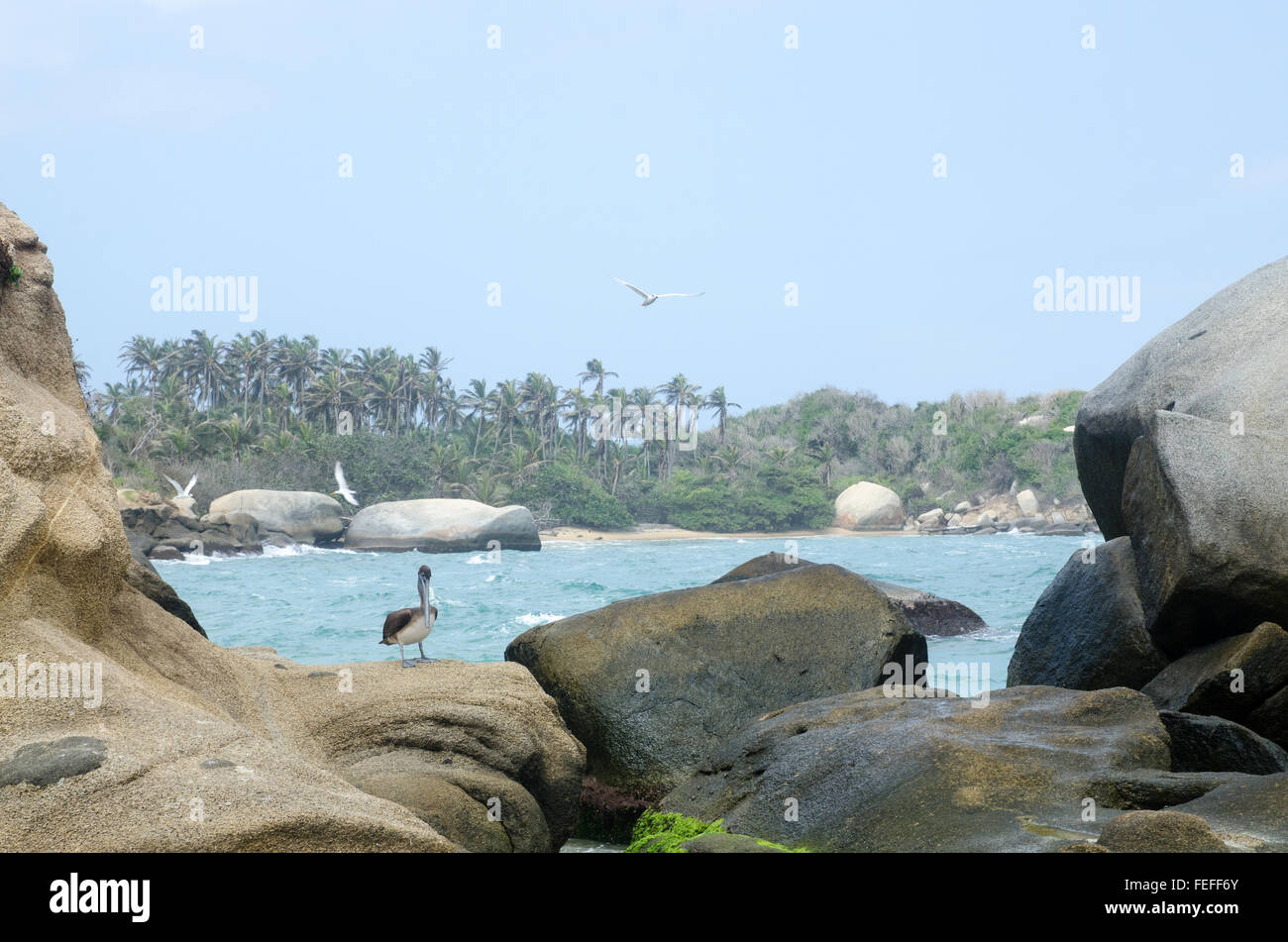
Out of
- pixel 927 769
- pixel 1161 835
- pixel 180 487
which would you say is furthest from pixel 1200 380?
pixel 180 487

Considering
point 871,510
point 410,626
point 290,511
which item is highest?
point 410,626

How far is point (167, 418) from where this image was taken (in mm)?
56094

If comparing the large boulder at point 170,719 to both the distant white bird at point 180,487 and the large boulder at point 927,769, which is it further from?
the distant white bird at point 180,487

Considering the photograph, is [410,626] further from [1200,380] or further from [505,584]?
[505,584]

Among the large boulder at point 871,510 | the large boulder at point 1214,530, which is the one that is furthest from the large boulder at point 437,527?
Result: the large boulder at point 1214,530

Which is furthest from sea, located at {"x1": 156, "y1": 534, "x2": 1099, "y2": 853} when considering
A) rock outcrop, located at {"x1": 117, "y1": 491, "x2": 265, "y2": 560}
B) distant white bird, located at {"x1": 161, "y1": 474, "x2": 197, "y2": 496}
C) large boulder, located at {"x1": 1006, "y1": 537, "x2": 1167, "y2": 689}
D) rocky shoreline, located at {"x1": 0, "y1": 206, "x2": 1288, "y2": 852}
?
distant white bird, located at {"x1": 161, "y1": 474, "x2": 197, "y2": 496}

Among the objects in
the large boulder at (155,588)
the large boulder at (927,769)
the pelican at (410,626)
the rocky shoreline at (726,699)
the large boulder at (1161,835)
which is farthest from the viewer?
the pelican at (410,626)

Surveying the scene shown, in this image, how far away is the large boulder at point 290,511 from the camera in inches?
1736

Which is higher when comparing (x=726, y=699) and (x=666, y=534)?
(x=726, y=699)

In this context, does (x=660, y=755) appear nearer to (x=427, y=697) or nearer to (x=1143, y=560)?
(x=427, y=697)

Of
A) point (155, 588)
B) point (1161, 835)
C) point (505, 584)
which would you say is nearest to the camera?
point (1161, 835)

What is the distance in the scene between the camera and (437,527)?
144 feet

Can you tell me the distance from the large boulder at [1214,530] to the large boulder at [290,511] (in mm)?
40717

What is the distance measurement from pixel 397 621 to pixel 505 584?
2438cm
